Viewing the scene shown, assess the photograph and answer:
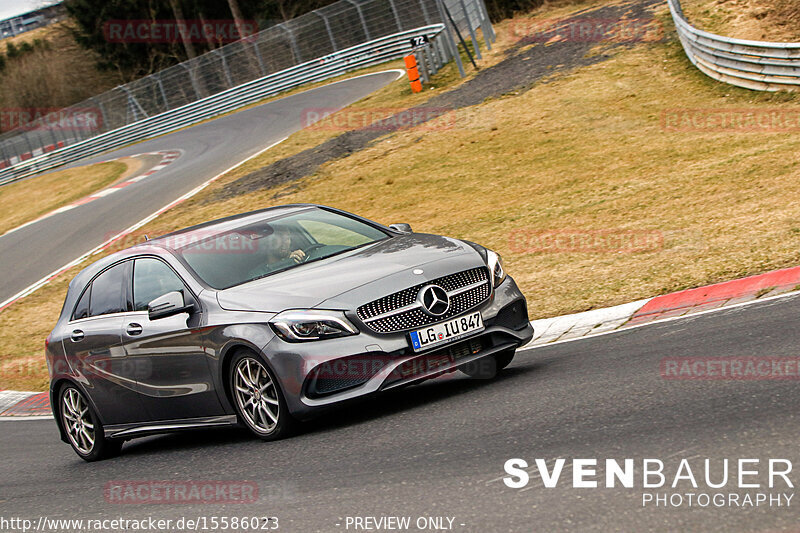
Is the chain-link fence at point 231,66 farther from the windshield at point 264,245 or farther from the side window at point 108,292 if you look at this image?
the side window at point 108,292

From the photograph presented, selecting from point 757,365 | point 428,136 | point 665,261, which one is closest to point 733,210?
point 665,261

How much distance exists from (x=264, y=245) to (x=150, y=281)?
961mm

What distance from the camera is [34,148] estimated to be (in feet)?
163

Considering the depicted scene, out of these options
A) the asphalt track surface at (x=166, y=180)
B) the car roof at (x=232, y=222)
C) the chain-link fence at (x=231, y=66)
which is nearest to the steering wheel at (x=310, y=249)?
the car roof at (x=232, y=222)

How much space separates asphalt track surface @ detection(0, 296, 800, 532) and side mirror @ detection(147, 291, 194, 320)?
1.07 meters

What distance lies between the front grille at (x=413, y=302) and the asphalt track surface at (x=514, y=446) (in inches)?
24.6

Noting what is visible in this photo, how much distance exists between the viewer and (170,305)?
7.02 metres

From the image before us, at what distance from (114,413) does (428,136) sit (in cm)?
1557

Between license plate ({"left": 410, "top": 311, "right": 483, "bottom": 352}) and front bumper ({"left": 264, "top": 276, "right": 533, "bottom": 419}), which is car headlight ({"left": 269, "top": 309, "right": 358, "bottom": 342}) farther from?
license plate ({"left": 410, "top": 311, "right": 483, "bottom": 352})

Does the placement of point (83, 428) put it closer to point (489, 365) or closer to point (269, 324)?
point (269, 324)

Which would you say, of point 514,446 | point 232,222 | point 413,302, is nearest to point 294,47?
point 232,222

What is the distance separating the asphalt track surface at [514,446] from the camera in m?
4.41

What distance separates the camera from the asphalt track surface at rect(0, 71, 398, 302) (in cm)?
2225

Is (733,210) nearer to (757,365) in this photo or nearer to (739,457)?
(757,365)
